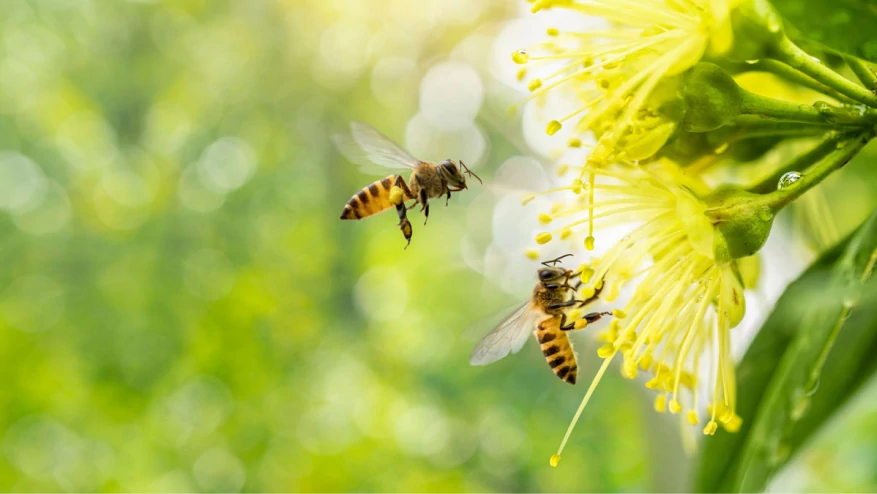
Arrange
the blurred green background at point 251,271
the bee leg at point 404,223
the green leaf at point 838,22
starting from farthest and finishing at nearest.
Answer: the blurred green background at point 251,271 < the bee leg at point 404,223 < the green leaf at point 838,22

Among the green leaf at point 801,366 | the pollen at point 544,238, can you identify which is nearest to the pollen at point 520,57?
the pollen at point 544,238

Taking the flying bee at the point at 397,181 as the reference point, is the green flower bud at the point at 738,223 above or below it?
above

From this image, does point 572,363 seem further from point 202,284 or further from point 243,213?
point 243,213

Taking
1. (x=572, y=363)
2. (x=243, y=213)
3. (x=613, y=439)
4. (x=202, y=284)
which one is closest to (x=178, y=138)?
(x=243, y=213)

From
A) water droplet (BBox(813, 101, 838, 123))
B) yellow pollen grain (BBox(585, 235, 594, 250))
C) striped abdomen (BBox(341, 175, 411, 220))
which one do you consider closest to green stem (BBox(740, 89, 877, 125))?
water droplet (BBox(813, 101, 838, 123))

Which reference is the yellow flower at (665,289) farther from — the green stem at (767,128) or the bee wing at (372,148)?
the bee wing at (372,148)

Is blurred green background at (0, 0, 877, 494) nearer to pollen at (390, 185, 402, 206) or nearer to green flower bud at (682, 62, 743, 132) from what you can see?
pollen at (390, 185, 402, 206)
